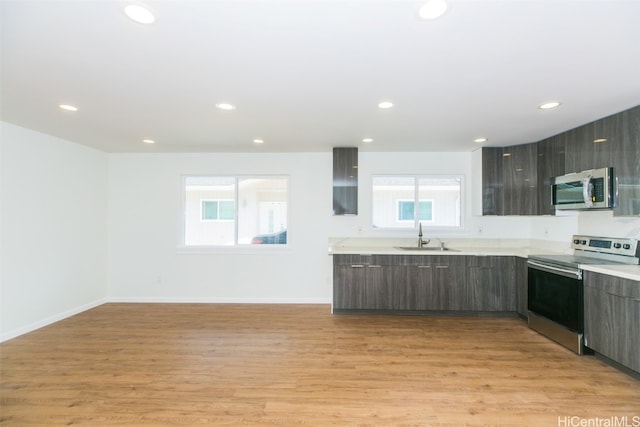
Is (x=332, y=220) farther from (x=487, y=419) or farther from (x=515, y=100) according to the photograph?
(x=487, y=419)

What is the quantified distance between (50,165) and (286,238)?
331cm

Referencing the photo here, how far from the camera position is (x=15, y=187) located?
3438 mm

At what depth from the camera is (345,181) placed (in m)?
4.50

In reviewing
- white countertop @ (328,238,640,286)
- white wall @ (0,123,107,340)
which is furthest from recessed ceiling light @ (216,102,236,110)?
white wall @ (0,123,107,340)

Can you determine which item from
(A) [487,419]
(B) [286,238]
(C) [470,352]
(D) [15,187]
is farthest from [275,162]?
(A) [487,419]

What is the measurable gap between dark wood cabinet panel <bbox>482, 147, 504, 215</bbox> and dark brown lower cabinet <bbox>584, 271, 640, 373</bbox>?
5.28 ft

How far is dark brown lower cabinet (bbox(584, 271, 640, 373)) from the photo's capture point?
8.16 feet

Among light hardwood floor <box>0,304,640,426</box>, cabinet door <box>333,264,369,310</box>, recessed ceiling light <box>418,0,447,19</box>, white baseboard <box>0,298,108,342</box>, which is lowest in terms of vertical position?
light hardwood floor <box>0,304,640,426</box>

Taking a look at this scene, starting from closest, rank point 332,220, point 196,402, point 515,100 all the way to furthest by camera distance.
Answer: point 196,402, point 515,100, point 332,220

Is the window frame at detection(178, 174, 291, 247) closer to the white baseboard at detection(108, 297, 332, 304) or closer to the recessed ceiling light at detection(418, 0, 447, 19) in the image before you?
the white baseboard at detection(108, 297, 332, 304)

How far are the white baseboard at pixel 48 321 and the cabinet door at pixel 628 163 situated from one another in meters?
6.61

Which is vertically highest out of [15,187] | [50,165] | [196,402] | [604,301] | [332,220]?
[50,165]

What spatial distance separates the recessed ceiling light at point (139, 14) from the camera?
1458 millimetres

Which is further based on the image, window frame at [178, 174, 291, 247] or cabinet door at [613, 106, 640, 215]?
window frame at [178, 174, 291, 247]
